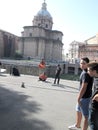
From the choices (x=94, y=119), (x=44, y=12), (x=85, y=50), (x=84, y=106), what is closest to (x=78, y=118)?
(x=84, y=106)

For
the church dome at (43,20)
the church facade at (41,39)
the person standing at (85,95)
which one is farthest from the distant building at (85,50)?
the person standing at (85,95)

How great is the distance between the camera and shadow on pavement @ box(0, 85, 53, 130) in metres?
6.27

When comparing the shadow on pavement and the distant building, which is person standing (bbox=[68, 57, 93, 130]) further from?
the distant building

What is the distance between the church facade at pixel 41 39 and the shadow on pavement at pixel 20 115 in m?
53.1

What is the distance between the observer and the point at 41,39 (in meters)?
63.7

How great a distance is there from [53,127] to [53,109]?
2.15m

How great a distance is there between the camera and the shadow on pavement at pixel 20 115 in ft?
20.6

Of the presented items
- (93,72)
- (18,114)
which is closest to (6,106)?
(18,114)

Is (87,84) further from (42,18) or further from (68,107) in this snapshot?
(42,18)

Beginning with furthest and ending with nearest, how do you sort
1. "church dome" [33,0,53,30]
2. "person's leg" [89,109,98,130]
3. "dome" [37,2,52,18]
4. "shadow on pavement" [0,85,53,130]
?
"dome" [37,2,52,18]
"church dome" [33,0,53,30]
"shadow on pavement" [0,85,53,130]
"person's leg" [89,109,98,130]

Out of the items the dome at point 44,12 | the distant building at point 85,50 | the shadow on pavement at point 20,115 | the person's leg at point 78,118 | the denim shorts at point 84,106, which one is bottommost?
the shadow on pavement at point 20,115

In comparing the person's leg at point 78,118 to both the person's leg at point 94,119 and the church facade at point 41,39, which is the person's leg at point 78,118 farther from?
the church facade at point 41,39

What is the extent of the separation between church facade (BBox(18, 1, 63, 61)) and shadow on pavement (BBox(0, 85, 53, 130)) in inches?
2089

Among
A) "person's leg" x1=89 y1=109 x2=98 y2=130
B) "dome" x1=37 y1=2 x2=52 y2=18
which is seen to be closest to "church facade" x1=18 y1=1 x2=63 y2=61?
"dome" x1=37 y1=2 x2=52 y2=18
